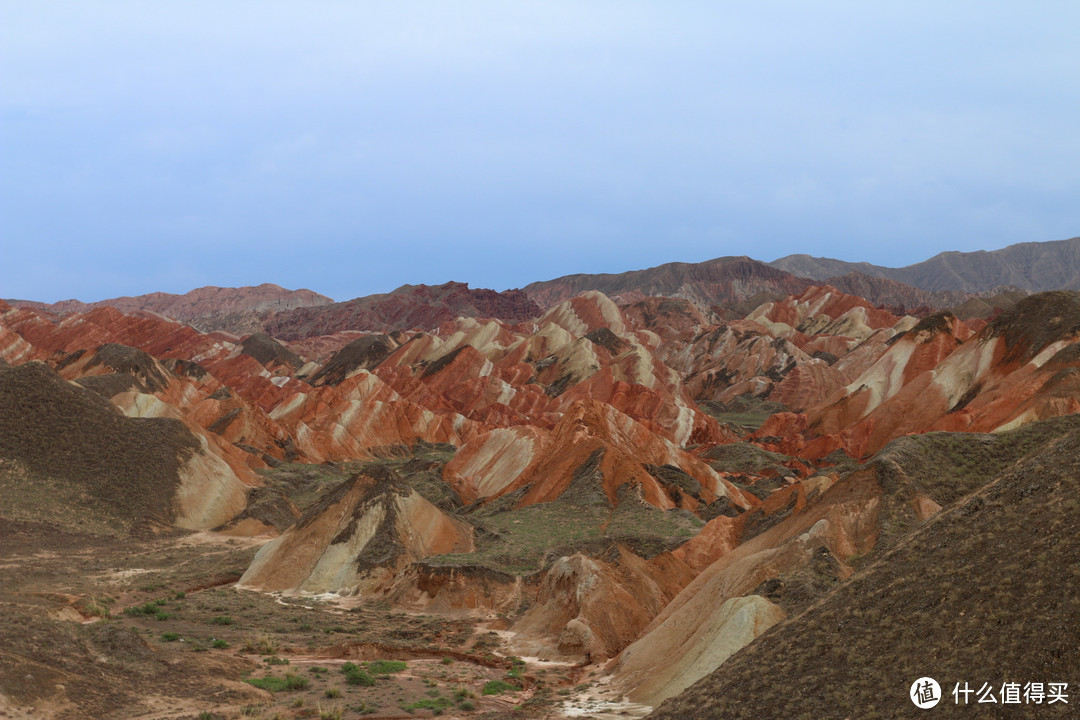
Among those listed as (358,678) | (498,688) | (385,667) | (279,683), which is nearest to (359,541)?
(385,667)

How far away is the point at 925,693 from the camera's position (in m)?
15.3

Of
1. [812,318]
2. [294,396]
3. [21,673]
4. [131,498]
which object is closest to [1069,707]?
[21,673]

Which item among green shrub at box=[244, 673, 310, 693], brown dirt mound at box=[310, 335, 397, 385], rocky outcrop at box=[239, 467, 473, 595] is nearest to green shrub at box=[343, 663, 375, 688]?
green shrub at box=[244, 673, 310, 693]

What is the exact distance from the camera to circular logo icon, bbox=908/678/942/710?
49.4 ft

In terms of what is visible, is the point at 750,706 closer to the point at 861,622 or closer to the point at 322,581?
the point at 861,622

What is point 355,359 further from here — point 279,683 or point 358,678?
point 279,683

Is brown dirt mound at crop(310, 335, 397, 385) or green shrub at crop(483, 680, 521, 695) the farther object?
brown dirt mound at crop(310, 335, 397, 385)

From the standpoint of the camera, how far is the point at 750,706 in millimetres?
17531

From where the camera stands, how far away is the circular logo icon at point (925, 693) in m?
15.1

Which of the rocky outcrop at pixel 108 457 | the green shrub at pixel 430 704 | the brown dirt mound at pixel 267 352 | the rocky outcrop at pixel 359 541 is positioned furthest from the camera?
the brown dirt mound at pixel 267 352

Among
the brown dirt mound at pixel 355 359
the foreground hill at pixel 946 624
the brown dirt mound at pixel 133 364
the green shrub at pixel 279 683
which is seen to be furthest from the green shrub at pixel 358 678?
the brown dirt mound at pixel 355 359

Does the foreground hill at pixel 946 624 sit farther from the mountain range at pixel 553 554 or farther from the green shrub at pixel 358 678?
the green shrub at pixel 358 678

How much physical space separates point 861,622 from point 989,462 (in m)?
19.4

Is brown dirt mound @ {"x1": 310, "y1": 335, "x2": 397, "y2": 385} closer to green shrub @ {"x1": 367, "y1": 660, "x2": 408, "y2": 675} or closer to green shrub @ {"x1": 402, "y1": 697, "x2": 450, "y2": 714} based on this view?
green shrub @ {"x1": 367, "y1": 660, "x2": 408, "y2": 675}
